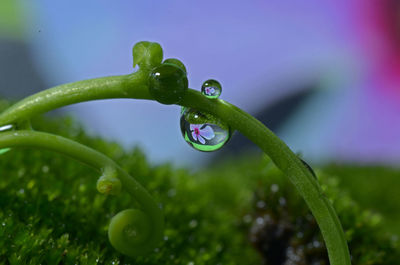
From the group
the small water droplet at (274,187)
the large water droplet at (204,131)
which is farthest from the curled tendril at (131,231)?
the small water droplet at (274,187)

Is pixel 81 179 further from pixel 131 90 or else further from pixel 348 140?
pixel 348 140

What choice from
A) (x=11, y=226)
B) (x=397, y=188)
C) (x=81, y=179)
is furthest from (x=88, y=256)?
(x=397, y=188)

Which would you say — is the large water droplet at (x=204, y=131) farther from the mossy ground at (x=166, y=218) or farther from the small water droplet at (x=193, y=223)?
the small water droplet at (x=193, y=223)

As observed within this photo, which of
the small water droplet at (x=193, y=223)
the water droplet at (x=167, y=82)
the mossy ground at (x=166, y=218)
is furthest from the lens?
the small water droplet at (x=193, y=223)

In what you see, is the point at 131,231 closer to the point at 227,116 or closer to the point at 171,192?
the point at 227,116

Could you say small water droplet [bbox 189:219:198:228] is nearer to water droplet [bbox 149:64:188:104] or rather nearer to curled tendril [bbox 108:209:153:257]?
curled tendril [bbox 108:209:153:257]

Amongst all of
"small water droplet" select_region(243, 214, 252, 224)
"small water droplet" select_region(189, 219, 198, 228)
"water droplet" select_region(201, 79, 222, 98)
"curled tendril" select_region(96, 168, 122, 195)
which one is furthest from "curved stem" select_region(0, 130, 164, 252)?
"small water droplet" select_region(243, 214, 252, 224)


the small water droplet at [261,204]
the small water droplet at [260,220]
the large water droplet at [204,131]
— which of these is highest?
the small water droplet at [261,204]
